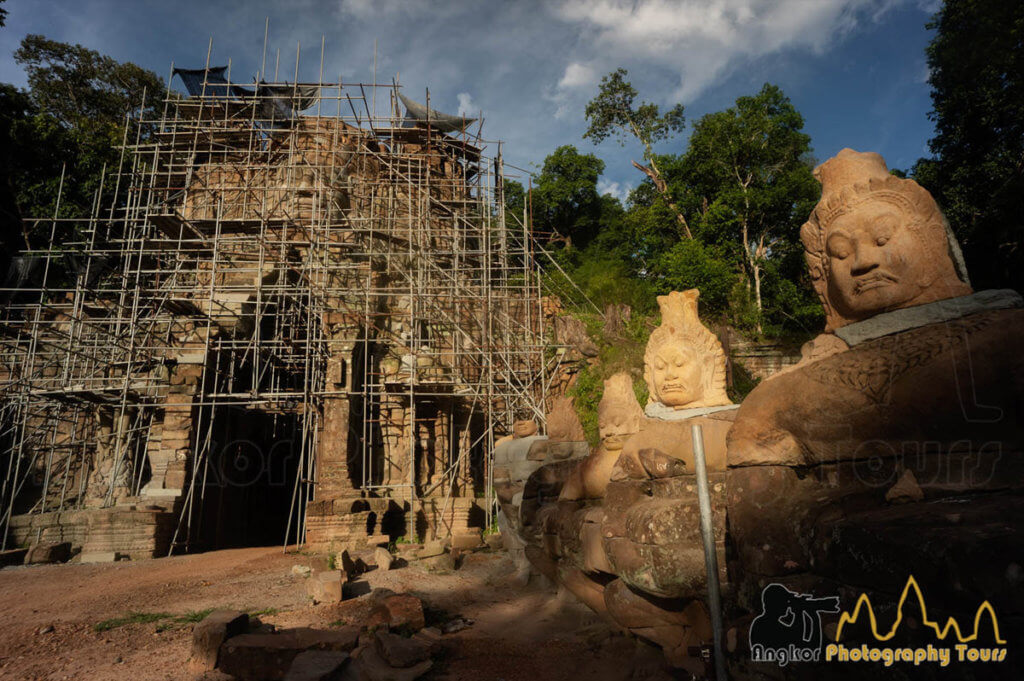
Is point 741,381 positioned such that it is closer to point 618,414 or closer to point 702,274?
point 702,274

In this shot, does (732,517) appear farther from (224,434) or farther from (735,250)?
(735,250)

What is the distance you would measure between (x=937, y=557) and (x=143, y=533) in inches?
502

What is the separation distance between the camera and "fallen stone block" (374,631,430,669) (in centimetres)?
502

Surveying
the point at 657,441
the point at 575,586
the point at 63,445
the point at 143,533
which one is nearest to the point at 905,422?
the point at 657,441

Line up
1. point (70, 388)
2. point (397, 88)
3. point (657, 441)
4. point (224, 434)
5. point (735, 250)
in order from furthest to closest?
point (735, 250), point (397, 88), point (224, 434), point (70, 388), point (657, 441)

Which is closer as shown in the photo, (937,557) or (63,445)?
(937,557)

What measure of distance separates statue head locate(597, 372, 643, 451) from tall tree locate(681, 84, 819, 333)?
14.4 meters

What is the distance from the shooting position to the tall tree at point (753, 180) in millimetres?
18891

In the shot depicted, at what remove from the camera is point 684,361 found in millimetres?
4305

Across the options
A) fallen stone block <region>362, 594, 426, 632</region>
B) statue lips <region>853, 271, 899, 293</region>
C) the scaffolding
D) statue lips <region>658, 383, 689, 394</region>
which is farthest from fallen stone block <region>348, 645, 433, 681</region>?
the scaffolding

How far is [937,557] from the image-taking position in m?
1.77

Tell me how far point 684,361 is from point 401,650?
333 cm

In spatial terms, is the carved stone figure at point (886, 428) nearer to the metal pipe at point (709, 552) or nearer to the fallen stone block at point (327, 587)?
the metal pipe at point (709, 552)

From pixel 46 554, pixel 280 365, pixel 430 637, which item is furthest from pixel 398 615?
pixel 280 365
